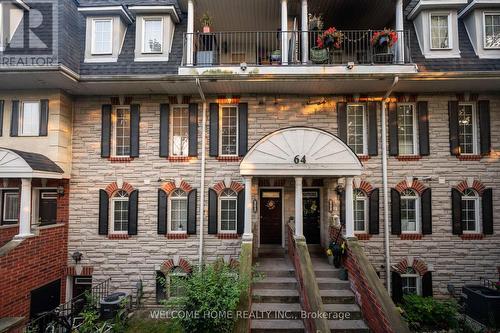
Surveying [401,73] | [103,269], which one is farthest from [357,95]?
[103,269]

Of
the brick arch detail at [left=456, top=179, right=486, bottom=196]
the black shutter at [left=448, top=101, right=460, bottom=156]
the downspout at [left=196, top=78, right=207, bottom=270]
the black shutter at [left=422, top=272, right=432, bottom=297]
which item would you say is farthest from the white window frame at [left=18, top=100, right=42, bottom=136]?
the brick arch detail at [left=456, top=179, right=486, bottom=196]

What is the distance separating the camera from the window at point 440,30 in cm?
902

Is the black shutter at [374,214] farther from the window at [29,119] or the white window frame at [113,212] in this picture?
the window at [29,119]

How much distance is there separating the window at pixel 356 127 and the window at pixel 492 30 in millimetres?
4472

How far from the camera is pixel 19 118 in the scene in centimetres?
898

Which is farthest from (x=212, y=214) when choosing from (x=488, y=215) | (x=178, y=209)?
(x=488, y=215)

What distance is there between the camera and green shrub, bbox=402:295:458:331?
7.63m

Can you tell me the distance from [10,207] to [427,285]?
14.5m

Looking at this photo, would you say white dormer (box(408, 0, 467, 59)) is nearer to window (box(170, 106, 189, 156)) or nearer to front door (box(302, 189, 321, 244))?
front door (box(302, 189, 321, 244))

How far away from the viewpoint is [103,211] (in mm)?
9227

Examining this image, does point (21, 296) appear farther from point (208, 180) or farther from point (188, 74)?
point (188, 74)

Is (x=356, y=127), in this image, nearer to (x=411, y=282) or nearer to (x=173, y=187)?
(x=411, y=282)

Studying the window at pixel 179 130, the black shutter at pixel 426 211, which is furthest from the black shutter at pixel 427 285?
the window at pixel 179 130

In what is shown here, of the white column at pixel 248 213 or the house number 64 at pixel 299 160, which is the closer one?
the house number 64 at pixel 299 160
